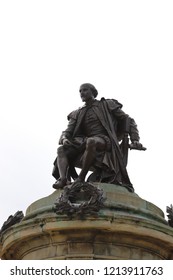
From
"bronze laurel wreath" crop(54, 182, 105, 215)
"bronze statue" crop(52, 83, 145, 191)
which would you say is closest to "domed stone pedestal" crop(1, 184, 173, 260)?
"bronze laurel wreath" crop(54, 182, 105, 215)

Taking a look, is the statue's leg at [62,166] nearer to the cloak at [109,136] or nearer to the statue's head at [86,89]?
the cloak at [109,136]

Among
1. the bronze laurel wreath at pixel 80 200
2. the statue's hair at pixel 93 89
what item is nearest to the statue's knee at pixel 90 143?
the bronze laurel wreath at pixel 80 200

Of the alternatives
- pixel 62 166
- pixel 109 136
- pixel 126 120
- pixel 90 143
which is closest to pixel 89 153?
pixel 90 143

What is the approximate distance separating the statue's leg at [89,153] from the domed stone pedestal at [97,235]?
0.75m

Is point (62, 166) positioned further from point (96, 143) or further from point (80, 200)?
point (80, 200)

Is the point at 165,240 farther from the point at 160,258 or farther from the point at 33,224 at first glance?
the point at 33,224

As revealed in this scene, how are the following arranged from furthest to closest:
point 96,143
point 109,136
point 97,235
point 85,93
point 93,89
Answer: point 93,89, point 85,93, point 109,136, point 96,143, point 97,235

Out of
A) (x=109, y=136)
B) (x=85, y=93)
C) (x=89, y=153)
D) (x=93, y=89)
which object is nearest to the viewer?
(x=89, y=153)

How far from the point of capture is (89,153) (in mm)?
17984

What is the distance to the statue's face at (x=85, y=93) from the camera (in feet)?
63.7

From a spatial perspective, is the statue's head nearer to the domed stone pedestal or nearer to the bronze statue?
the bronze statue

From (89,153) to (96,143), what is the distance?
0.41 m
